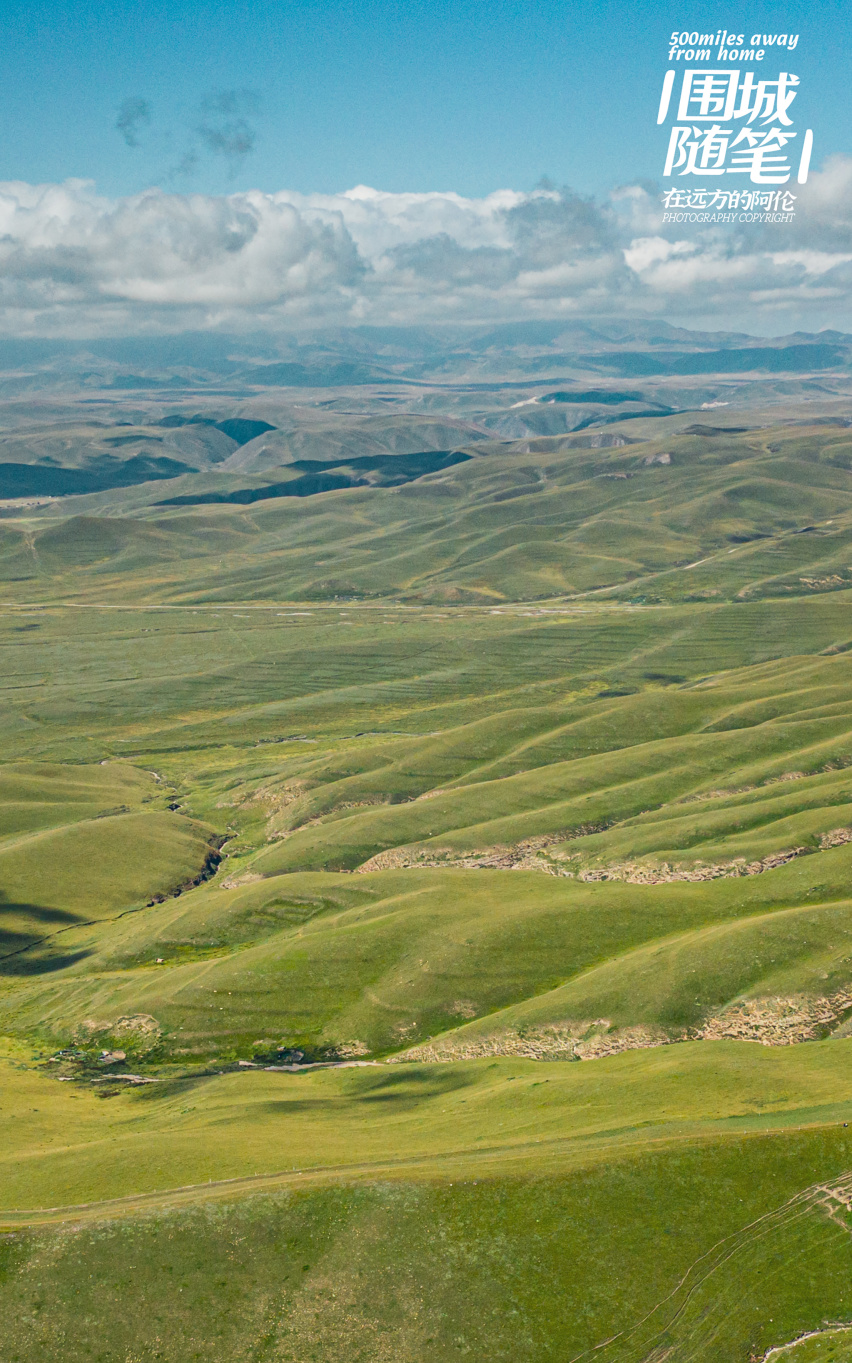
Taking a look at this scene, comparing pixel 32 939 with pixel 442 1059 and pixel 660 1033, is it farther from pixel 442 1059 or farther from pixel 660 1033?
pixel 660 1033

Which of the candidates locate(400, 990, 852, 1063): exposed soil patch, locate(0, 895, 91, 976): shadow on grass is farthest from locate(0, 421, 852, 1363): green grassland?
locate(0, 895, 91, 976): shadow on grass

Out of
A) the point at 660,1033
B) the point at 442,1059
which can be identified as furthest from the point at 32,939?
the point at 660,1033

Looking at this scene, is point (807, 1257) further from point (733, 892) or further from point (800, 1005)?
point (733, 892)

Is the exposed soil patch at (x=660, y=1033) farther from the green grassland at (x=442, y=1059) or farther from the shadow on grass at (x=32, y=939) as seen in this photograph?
the shadow on grass at (x=32, y=939)

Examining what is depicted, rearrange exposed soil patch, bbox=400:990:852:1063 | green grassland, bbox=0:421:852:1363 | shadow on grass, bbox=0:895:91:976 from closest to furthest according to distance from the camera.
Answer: green grassland, bbox=0:421:852:1363
exposed soil patch, bbox=400:990:852:1063
shadow on grass, bbox=0:895:91:976

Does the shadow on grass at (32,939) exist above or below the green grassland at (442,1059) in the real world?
below

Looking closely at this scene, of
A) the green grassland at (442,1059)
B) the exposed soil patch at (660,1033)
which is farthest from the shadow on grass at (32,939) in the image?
the exposed soil patch at (660,1033)

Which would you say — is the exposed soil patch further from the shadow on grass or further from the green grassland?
the shadow on grass

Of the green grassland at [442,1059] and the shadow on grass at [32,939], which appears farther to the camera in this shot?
the shadow on grass at [32,939]
